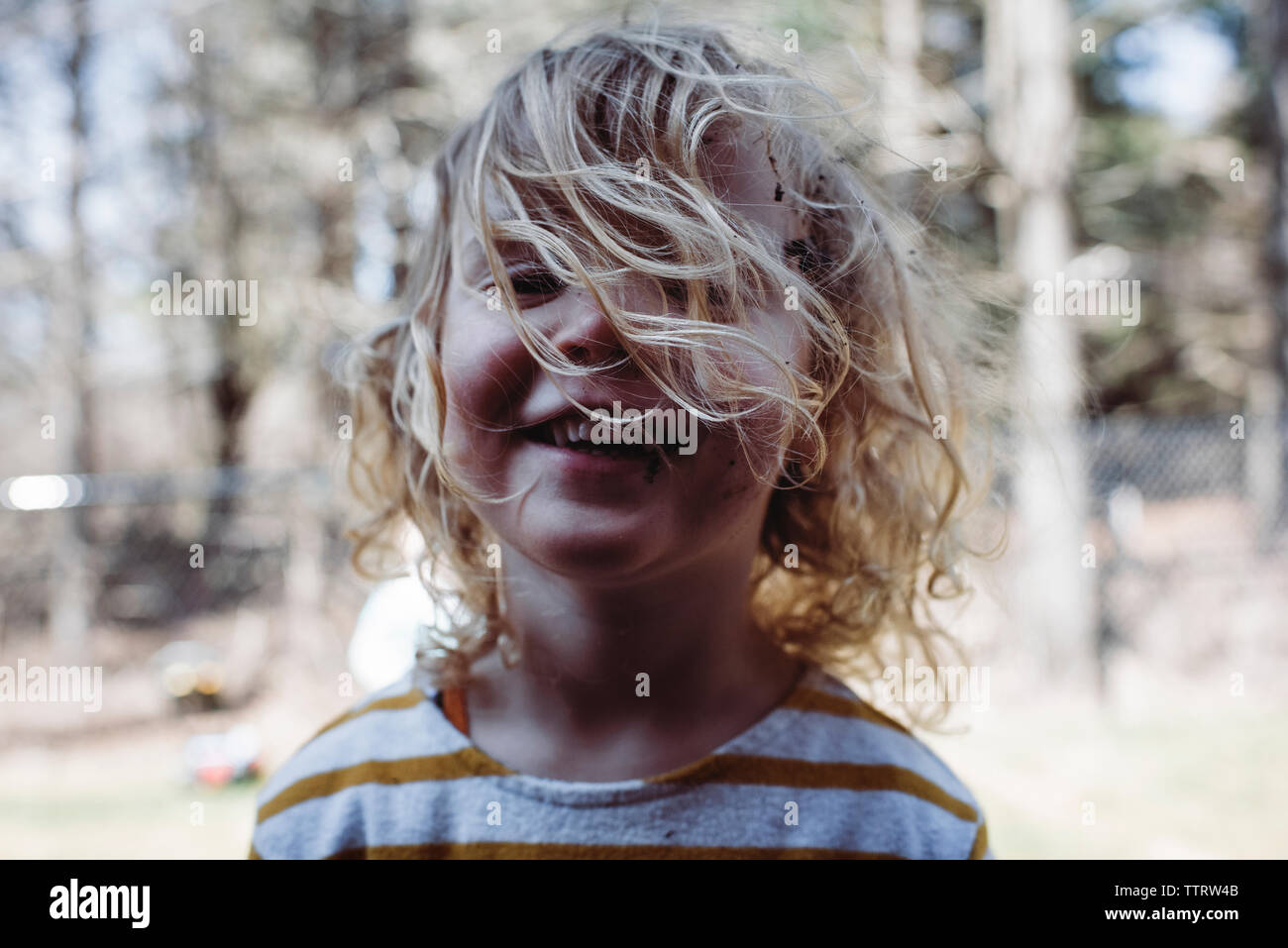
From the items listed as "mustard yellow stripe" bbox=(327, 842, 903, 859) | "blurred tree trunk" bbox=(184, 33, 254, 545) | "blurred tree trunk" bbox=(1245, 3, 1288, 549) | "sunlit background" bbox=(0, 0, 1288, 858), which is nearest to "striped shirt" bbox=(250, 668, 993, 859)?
"mustard yellow stripe" bbox=(327, 842, 903, 859)

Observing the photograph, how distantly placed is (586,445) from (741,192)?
36 centimetres

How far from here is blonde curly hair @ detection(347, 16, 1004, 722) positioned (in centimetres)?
96

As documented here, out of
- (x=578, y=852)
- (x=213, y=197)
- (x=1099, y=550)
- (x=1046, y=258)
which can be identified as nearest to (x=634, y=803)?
(x=578, y=852)

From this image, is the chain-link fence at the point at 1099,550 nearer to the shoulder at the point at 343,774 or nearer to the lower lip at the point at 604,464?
the shoulder at the point at 343,774

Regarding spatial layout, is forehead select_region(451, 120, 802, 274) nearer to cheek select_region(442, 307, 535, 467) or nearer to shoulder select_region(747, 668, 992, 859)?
cheek select_region(442, 307, 535, 467)

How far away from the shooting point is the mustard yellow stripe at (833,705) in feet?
3.86

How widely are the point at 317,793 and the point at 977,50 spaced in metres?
10.3

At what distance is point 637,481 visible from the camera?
93cm

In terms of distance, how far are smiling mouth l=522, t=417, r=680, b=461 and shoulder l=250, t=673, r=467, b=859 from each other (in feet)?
1.42

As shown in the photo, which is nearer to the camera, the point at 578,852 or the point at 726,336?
the point at 726,336

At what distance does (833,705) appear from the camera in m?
1.19

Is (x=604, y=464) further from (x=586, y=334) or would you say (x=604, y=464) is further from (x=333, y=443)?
(x=333, y=443)

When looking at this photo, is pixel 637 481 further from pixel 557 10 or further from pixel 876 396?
pixel 557 10
